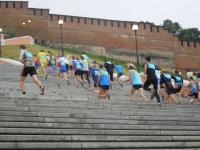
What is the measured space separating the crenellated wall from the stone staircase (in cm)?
3765

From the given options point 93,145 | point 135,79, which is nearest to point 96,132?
point 93,145

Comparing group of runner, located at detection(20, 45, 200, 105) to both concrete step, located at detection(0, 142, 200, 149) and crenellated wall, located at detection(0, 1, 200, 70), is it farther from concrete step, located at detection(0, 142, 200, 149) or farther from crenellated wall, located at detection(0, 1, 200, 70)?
crenellated wall, located at detection(0, 1, 200, 70)

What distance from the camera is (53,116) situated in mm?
11445

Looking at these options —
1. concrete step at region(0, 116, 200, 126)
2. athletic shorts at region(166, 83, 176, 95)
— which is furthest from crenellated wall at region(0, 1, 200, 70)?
concrete step at region(0, 116, 200, 126)

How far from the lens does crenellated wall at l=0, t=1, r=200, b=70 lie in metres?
51.6

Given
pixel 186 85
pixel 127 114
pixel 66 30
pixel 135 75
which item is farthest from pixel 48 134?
pixel 66 30

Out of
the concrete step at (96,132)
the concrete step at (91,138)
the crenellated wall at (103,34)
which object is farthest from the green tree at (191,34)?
the concrete step at (91,138)

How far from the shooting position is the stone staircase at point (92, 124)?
1000 cm

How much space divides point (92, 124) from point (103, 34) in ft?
140

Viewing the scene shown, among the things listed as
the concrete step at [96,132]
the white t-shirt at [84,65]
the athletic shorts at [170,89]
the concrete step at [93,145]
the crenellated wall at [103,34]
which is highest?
the crenellated wall at [103,34]

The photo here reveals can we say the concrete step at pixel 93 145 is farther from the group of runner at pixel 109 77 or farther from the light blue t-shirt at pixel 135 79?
the light blue t-shirt at pixel 135 79

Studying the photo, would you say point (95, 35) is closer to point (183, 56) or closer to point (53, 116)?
point (183, 56)

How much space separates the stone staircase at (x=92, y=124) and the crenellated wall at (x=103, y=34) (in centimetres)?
3765

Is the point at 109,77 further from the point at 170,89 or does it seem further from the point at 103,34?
A: the point at 103,34
